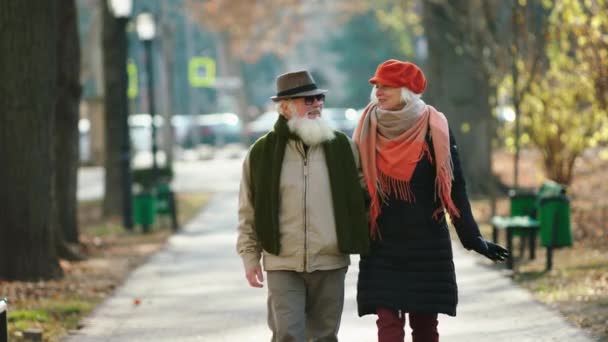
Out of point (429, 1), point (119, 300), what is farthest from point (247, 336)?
point (429, 1)

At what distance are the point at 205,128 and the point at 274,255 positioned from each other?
176ft

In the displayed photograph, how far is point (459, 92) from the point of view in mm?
23781

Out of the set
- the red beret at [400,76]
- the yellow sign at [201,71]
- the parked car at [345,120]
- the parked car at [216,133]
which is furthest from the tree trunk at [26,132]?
the parked car at [216,133]

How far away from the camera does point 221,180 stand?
117 feet

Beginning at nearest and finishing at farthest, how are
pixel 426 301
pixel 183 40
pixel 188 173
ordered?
pixel 426 301, pixel 188 173, pixel 183 40

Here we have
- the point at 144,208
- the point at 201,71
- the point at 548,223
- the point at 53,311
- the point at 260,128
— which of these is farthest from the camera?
the point at 201,71

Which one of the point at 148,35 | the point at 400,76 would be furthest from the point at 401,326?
the point at 148,35

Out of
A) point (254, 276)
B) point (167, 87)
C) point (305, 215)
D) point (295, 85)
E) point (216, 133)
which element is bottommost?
point (216, 133)

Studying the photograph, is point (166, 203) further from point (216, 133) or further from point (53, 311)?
point (216, 133)

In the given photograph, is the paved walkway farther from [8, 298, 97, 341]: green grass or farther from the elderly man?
the elderly man

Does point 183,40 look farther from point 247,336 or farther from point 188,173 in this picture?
point 247,336

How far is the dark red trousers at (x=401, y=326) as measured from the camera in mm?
6703

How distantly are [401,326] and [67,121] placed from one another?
10.8 metres

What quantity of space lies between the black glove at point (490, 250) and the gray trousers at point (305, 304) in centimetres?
64
